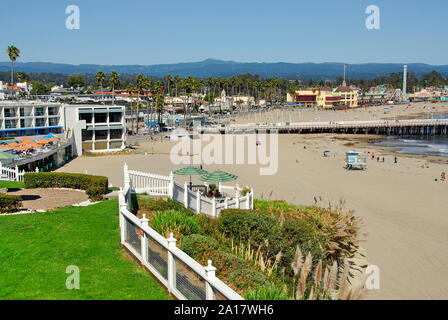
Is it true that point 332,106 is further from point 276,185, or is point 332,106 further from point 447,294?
point 447,294

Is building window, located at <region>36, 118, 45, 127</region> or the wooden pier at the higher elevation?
building window, located at <region>36, 118, 45, 127</region>

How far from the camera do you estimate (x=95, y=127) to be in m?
57.6

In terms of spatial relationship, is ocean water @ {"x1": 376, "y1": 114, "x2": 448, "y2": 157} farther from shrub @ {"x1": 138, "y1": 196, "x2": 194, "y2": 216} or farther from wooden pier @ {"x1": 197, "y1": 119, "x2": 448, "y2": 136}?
shrub @ {"x1": 138, "y1": 196, "x2": 194, "y2": 216}

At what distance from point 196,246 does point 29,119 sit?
5086cm

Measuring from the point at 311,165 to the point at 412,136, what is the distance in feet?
149

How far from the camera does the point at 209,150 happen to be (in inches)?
2437

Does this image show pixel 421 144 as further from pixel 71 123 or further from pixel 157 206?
pixel 157 206

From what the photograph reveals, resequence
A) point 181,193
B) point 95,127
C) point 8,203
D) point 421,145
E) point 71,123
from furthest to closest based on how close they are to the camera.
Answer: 1. point 421,145
2. point 95,127
3. point 71,123
4. point 181,193
5. point 8,203

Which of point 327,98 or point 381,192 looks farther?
point 327,98

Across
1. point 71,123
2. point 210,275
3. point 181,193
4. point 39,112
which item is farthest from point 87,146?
point 210,275

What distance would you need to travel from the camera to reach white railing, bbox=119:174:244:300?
Result: 322 inches

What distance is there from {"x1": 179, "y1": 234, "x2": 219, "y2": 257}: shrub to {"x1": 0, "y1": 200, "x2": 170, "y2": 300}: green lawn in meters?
1.28

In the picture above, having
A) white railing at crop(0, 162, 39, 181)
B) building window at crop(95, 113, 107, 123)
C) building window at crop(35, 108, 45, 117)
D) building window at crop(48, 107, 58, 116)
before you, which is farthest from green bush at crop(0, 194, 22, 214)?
building window at crop(48, 107, 58, 116)

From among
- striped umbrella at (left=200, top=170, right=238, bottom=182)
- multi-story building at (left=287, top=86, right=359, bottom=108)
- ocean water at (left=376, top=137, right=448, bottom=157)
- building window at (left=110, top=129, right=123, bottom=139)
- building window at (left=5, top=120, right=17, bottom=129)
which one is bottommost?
ocean water at (left=376, top=137, right=448, bottom=157)
